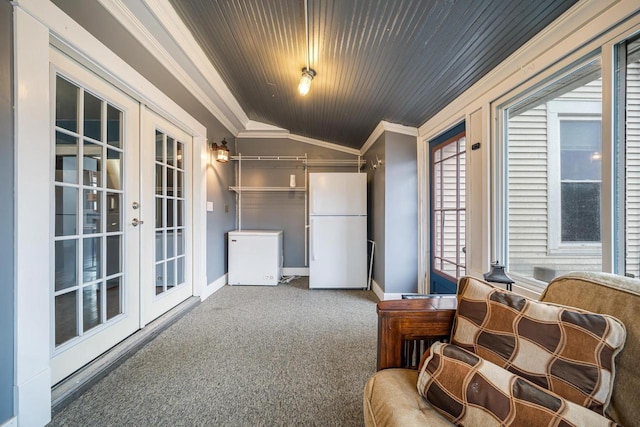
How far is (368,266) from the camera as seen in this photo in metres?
3.58

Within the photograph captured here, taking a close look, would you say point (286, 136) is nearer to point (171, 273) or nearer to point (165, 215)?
point (165, 215)

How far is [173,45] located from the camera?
6.13ft

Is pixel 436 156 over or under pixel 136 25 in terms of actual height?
under

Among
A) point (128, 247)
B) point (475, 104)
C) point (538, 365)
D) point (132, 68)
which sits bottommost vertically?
point (538, 365)

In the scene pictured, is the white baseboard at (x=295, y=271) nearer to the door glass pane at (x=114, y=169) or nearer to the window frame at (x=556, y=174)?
the door glass pane at (x=114, y=169)

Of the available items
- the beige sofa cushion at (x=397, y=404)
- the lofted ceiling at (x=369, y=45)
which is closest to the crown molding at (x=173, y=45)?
the lofted ceiling at (x=369, y=45)

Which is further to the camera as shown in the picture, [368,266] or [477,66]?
[368,266]

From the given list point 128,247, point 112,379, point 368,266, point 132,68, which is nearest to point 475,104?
point 368,266

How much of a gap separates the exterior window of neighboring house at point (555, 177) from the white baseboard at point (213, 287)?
2975 millimetres

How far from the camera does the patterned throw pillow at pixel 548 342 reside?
655 mm

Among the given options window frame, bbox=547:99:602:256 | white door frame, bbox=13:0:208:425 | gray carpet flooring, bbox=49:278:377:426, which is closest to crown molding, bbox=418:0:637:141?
window frame, bbox=547:99:602:256

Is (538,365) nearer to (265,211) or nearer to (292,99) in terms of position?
(292,99)

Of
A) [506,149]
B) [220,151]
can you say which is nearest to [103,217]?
[220,151]

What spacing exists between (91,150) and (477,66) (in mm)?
2679
